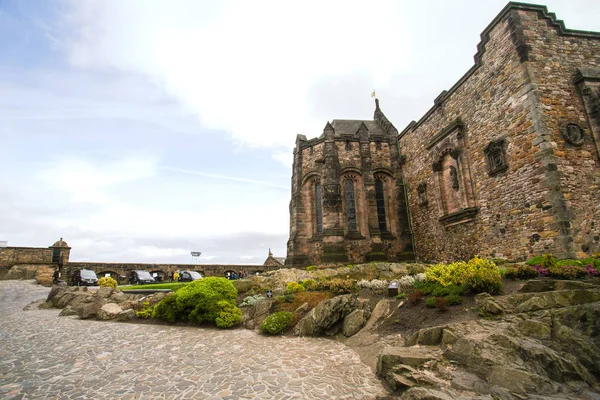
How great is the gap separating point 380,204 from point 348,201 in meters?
2.58

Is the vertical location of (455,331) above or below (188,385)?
above

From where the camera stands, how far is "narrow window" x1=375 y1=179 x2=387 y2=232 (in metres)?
22.0

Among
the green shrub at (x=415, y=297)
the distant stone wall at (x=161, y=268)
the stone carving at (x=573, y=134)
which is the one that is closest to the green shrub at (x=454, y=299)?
the green shrub at (x=415, y=297)

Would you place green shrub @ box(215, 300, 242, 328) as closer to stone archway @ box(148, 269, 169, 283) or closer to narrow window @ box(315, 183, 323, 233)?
narrow window @ box(315, 183, 323, 233)

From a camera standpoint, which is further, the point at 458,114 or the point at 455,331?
the point at 458,114

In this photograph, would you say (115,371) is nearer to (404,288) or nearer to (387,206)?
(404,288)

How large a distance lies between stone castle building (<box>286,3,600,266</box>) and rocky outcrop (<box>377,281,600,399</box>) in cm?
590

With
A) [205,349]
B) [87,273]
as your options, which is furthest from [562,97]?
[87,273]

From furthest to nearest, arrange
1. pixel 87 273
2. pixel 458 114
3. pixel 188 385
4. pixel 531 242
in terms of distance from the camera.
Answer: pixel 87 273, pixel 458 114, pixel 531 242, pixel 188 385

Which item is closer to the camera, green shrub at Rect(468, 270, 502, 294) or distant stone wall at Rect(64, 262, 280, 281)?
green shrub at Rect(468, 270, 502, 294)

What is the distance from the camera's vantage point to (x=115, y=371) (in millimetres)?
6402

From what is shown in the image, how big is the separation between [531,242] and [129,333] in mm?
15450

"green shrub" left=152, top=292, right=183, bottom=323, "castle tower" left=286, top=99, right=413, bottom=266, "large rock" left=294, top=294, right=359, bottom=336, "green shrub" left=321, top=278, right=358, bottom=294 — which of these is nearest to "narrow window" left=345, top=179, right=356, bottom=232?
"castle tower" left=286, top=99, right=413, bottom=266

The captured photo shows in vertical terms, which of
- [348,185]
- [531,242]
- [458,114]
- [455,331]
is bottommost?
[455,331]
